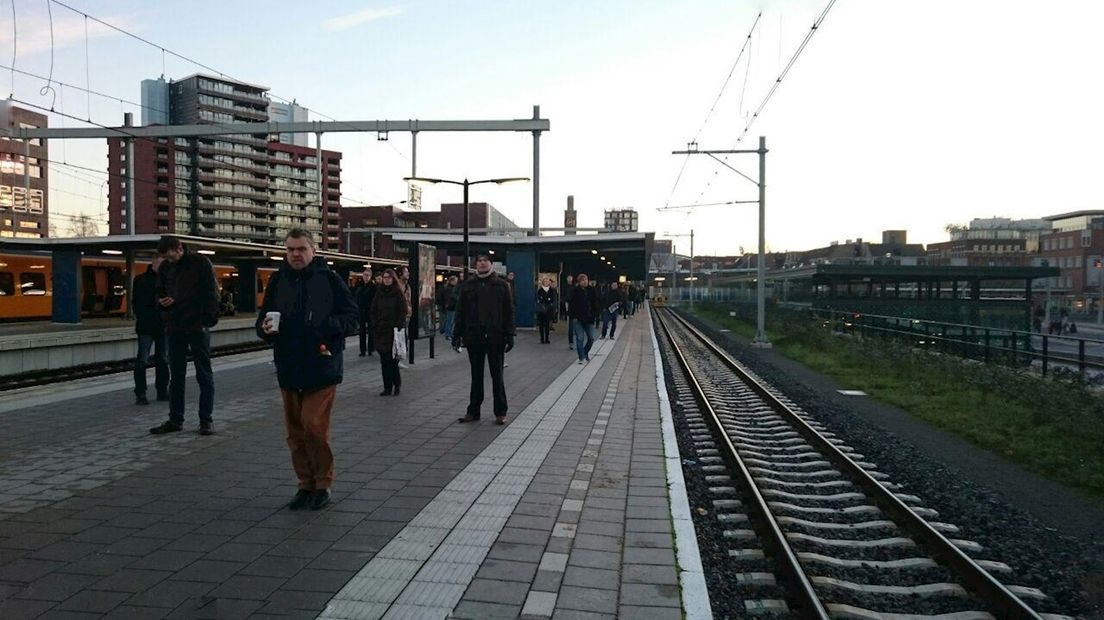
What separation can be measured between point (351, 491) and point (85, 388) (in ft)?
23.3

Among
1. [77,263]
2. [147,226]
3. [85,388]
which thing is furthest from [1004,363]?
[147,226]

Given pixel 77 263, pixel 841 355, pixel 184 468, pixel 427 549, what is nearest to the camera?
pixel 427 549

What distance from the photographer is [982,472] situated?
25.2ft

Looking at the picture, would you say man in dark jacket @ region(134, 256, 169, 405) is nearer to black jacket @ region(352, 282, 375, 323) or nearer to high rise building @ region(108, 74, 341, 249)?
black jacket @ region(352, 282, 375, 323)

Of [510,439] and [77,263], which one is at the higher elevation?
[77,263]

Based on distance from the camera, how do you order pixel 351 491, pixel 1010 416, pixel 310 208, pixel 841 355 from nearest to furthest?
pixel 351 491 → pixel 1010 416 → pixel 841 355 → pixel 310 208

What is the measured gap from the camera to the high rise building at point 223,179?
9194cm

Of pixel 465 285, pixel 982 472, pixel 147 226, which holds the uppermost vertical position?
pixel 147 226

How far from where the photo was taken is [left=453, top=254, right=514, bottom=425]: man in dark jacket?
28.1 feet

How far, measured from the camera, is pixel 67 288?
23.7 metres

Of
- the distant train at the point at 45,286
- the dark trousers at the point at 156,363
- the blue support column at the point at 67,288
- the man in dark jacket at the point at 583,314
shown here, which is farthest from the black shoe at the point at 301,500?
the blue support column at the point at 67,288

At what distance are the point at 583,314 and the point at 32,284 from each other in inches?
793

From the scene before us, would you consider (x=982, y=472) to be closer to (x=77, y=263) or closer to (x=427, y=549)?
(x=427, y=549)

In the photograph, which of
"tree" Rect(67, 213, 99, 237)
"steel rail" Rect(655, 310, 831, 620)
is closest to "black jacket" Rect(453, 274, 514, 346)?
"steel rail" Rect(655, 310, 831, 620)
